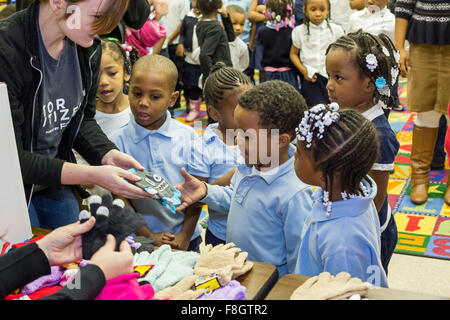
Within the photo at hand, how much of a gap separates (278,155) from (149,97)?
2.24 ft

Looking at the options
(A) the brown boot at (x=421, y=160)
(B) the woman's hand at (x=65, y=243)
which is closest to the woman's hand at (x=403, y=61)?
(A) the brown boot at (x=421, y=160)

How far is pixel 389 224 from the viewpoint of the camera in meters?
2.18

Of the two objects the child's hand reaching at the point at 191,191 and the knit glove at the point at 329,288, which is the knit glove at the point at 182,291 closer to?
the knit glove at the point at 329,288

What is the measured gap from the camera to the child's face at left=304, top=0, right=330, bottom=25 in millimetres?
4520

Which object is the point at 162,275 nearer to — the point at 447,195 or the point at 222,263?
the point at 222,263

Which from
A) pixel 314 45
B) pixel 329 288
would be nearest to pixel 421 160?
pixel 314 45

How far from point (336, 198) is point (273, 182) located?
0.28 meters

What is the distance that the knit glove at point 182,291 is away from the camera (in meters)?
1.17

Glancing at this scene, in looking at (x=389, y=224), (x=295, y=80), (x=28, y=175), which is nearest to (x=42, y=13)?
(x=28, y=175)

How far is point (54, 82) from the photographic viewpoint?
1.77m

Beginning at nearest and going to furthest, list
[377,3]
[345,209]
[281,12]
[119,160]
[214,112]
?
[345,209] → [119,160] → [214,112] → [377,3] → [281,12]

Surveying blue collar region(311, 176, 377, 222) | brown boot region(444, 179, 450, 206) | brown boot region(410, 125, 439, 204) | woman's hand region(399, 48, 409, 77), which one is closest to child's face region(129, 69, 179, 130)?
blue collar region(311, 176, 377, 222)
